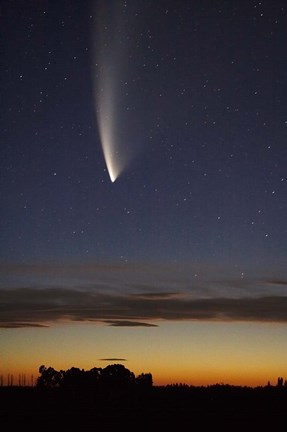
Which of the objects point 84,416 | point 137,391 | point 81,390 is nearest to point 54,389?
point 81,390

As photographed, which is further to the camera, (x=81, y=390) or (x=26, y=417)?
(x=81, y=390)

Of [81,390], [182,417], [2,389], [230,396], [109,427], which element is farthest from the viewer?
[2,389]

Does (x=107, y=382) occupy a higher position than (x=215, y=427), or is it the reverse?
(x=107, y=382)

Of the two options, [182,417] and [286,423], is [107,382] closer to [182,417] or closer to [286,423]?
[182,417]

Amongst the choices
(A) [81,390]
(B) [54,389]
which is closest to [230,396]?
(A) [81,390]

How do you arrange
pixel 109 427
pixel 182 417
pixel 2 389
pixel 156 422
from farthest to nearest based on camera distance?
pixel 2 389 → pixel 182 417 → pixel 156 422 → pixel 109 427

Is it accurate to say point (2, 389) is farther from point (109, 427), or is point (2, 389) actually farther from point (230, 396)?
point (109, 427)
